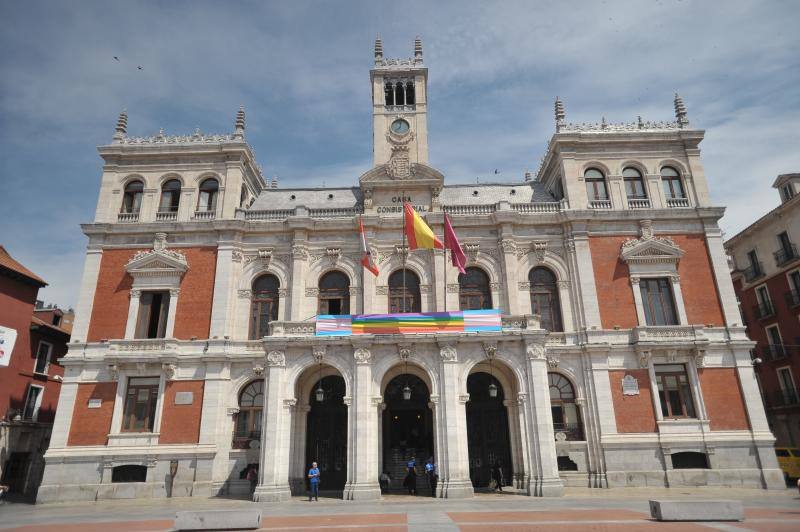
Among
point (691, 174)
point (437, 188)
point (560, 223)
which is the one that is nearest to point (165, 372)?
point (437, 188)

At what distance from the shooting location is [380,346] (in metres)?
24.8

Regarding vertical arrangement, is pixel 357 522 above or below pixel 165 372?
below

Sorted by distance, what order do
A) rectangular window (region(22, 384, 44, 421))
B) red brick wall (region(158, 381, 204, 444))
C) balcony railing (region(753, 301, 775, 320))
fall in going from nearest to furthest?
1. red brick wall (region(158, 381, 204, 444))
2. rectangular window (region(22, 384, 44, 421))
3. balcony railing (region(753, 301, 775, 320))

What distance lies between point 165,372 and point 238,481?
693cm

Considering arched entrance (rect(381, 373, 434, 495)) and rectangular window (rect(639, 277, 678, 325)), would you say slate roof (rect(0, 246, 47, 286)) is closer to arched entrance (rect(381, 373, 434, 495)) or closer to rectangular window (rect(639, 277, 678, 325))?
arched entrance (rect(381, 373, 434, 495))

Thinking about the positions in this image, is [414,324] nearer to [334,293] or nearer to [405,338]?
[405,338]

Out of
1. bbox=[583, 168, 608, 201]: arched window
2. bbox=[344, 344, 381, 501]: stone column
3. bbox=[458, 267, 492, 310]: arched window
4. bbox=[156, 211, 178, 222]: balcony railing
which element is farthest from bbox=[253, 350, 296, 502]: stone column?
bbox=[583, 168, 608, 201]: arched window

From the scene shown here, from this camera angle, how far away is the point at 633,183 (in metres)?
32.3

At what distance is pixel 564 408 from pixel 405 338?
402 inches

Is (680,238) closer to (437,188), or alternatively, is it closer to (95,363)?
(437,188)

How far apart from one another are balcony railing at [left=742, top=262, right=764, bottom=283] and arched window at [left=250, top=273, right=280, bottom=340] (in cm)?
3567

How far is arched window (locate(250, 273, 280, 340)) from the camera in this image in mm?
29578

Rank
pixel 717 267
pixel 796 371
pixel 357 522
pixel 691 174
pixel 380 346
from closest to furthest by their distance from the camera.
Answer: pixel 357 522 < pixel 380 346 < pixel 717 267 < pixel 691 174 < pixel 796 371

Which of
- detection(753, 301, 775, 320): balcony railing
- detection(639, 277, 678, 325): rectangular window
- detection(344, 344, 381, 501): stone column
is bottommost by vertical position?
detection(344, 344, 381, 501): stone column
